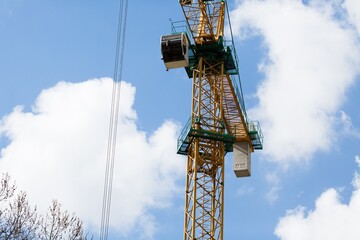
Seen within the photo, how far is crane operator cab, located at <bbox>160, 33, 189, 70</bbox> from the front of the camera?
51562mm

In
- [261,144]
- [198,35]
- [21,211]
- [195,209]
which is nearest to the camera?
[21,211]

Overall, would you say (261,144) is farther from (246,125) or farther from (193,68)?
(193,68)

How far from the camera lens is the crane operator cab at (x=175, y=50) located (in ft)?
169

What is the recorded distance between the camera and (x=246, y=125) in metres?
57.8

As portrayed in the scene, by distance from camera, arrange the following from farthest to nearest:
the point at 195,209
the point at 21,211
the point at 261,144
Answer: the point at 261,144, the point at 195,209, the point at 21,211

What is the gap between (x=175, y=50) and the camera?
2030 inches

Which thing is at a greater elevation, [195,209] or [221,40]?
[221,40]

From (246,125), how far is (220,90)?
4.43 meters

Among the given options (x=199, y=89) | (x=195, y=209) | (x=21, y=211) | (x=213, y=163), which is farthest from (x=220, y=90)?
(x=21, y=211)

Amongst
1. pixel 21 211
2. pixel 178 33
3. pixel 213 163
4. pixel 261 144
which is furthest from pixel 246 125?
pixel 21 211

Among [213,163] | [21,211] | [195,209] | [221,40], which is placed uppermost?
[221,40]

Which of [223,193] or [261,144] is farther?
[261,144]

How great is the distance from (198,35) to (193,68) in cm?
227

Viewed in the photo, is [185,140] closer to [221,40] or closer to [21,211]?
[221,40]
